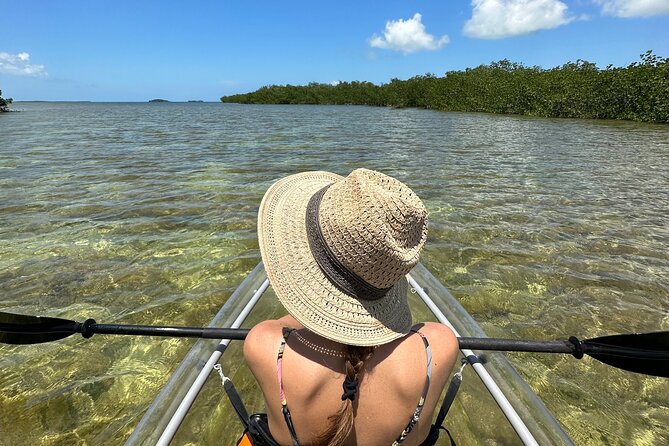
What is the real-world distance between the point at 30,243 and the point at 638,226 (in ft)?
32.1

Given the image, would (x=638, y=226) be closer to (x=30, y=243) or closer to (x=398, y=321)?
(x=398, y=321)

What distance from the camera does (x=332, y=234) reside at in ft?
4.14

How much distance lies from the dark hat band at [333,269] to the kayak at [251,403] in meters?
1.23

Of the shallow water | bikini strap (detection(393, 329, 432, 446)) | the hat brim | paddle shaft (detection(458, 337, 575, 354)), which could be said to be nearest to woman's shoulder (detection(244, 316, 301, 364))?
the hat brim

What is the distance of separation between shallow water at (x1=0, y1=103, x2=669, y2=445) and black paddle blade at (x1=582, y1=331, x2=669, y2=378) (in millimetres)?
968

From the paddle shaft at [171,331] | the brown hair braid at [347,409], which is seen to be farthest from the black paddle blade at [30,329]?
the brown hair braid at [347,409]

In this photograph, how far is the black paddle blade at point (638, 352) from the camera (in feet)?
6.72

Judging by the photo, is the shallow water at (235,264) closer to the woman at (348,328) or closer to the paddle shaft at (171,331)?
the paddle shaft at (171,331)

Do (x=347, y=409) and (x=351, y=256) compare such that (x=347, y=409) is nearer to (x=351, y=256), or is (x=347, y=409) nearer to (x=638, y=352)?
(x=351, y=256)

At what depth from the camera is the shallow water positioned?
118 inches

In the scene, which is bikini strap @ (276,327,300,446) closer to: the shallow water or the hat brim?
the hat brim

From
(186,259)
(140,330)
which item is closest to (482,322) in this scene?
(140,330)

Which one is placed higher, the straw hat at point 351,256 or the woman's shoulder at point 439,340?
the straw hat at point 351,256

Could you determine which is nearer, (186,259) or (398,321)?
(398,321)
